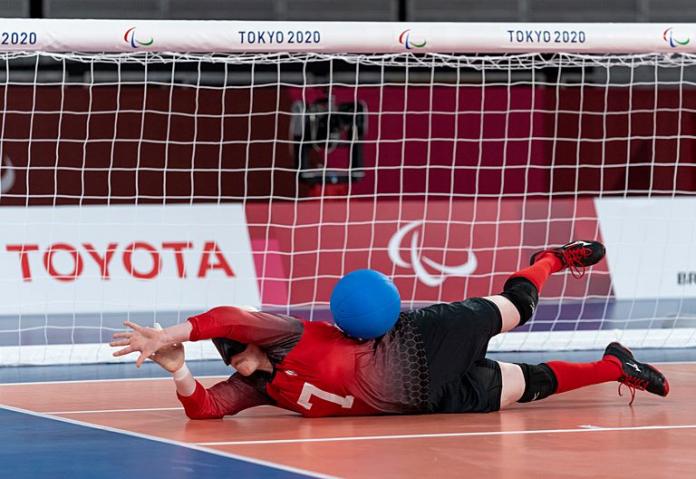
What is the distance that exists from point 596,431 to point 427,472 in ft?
5.05

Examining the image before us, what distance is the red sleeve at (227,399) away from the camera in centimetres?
744

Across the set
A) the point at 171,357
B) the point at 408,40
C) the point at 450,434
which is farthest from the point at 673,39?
the point at 171,357

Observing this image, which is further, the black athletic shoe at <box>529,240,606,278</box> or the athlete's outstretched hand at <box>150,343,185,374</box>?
the black athletic shoe at <box>529,240,606,278</box>

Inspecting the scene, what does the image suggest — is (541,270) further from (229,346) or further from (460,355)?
(229,346)

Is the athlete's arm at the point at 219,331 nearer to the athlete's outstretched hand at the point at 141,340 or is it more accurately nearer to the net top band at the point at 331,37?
the athlete's outstretched hand at the point at 141,340

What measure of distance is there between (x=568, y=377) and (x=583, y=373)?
89 mm

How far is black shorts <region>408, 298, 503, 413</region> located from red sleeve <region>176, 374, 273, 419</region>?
0.91 meters

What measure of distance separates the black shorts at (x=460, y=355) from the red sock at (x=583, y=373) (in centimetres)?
39

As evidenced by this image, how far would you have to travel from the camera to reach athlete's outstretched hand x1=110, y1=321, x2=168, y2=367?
6.80 m

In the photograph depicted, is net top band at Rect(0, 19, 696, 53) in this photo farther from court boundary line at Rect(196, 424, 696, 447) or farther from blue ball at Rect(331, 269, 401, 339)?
court boundary line at Rect(196, 424, 696, 447)

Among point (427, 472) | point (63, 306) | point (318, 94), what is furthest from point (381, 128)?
point (427, 472)

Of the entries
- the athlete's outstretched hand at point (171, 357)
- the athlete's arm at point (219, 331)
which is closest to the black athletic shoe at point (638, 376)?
the athlete's arm at point (219, 331)

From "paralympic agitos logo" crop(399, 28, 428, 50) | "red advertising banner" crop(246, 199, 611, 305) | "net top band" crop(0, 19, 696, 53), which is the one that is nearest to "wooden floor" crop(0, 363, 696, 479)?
"net top band" crop(0, 19, 696, 53)

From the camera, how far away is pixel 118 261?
48.0ft
